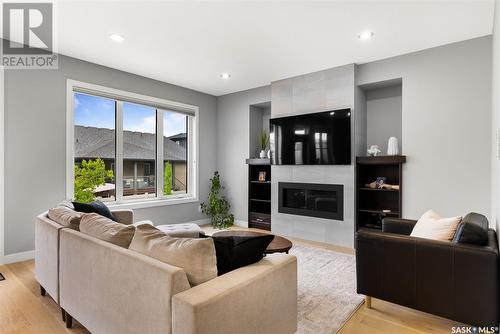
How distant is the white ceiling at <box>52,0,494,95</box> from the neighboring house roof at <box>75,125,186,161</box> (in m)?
1.04

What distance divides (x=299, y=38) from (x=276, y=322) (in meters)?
2.95

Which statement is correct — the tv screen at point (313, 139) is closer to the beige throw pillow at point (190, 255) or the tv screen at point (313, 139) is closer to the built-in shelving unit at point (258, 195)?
the built-in shelving unit at point (258, 195)

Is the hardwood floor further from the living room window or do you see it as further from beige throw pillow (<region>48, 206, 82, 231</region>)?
the living room window

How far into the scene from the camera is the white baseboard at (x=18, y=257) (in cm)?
338

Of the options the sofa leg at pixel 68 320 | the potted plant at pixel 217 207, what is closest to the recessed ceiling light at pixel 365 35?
the potted plant at pixel 217 207

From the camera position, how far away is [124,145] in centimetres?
457

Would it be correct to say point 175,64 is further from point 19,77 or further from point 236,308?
point 236,308

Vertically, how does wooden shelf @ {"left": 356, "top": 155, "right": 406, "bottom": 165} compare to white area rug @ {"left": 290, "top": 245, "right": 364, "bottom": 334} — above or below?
above

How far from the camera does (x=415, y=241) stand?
2078 millimetres

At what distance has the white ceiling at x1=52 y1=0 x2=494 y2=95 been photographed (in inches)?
105

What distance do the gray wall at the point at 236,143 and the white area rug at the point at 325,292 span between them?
6.85 feet

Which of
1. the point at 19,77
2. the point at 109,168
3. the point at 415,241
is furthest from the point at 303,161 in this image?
the point at 19,77

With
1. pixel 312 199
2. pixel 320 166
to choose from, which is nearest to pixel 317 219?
pixel 312 199

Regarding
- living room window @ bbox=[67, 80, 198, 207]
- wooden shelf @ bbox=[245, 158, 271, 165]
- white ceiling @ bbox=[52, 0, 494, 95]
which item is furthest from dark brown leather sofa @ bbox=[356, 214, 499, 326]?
living room window @ bbox=[67, 80, 198, 207]
